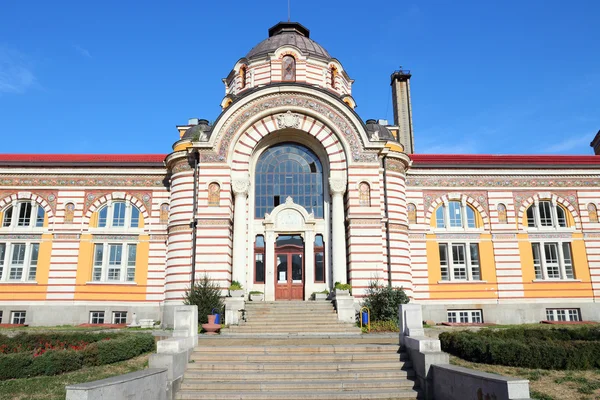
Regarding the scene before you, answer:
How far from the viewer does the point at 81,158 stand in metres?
32.2

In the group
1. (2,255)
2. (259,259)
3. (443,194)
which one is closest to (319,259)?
(259,259)

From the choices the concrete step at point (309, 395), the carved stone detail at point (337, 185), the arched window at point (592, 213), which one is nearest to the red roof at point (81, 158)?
the carved stone detail at point (337, 185)

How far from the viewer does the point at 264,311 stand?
24219 mm

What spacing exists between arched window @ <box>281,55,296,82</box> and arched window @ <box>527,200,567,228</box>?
17.7m

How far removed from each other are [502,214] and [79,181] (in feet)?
84.8

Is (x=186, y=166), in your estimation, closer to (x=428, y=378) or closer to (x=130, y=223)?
(x=130, y=223)

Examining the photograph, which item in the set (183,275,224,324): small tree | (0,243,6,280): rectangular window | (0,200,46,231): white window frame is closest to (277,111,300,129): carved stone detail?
(183,275,224,324): small tree

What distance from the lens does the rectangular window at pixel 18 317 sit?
28.0 meters

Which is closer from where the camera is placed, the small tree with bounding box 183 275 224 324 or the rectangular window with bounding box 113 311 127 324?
the small tree with bounding box 183 275 224 324

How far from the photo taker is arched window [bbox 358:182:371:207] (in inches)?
1071

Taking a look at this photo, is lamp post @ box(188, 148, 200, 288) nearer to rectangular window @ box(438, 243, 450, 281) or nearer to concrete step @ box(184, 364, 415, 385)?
concrete step @ box(184, 364, 415, 385)

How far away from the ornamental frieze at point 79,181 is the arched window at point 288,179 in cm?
644

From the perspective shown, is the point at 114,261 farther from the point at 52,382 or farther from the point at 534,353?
the point at 534,353

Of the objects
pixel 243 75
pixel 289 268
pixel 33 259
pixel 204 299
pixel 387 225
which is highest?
pixel 243 75
